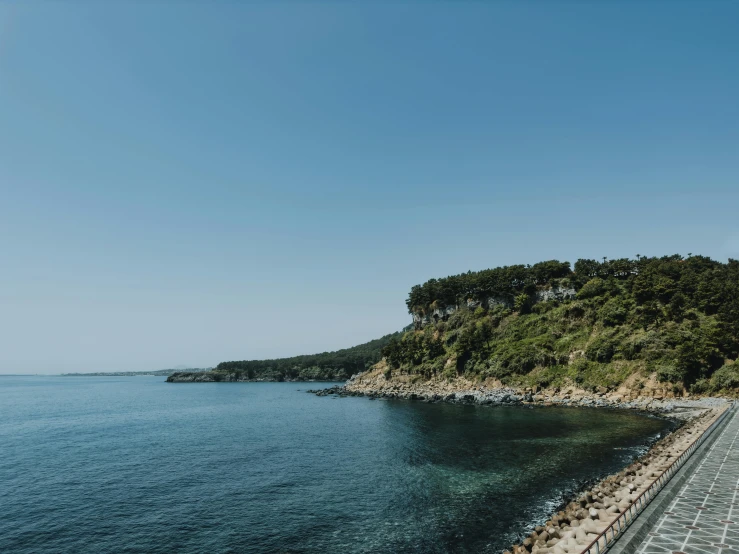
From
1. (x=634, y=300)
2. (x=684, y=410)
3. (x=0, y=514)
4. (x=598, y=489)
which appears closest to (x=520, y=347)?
(x=634, y=300)

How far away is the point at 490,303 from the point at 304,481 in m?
115

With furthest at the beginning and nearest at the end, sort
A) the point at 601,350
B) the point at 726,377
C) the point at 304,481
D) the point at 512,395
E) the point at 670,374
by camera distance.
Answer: the point at 512,395
the point at 601,350
the point at 670,374
the point at 726,377
the point at 304,481

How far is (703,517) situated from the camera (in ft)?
67.5

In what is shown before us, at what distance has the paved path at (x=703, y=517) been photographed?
17.6 meters

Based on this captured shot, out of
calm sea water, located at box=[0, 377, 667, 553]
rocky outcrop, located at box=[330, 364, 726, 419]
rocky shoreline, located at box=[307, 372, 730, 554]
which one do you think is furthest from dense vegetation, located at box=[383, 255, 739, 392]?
calm sea water, located at box=[0, 377, 667, 553]

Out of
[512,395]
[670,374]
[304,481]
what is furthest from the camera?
[512,395]

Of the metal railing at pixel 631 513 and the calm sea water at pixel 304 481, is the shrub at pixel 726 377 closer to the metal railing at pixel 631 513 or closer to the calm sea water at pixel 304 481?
the calm sea water at pixel 304 481

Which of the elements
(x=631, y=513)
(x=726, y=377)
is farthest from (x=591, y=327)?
(x=631, y=513)

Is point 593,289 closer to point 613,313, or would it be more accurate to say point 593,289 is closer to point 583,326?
point 583,326

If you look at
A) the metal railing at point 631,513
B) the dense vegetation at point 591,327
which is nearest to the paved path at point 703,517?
the metal railing at point 631,513

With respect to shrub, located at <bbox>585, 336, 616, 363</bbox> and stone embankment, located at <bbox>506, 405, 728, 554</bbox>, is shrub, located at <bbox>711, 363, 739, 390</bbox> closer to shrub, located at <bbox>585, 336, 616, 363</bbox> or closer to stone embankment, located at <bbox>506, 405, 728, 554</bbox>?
shrub, located at <bbox>585, 336, 616, 363</bbox>

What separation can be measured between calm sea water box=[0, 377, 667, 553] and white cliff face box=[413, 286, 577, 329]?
57.9 meters

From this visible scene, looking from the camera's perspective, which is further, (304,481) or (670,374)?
(670,374)

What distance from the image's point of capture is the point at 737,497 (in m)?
23.1
